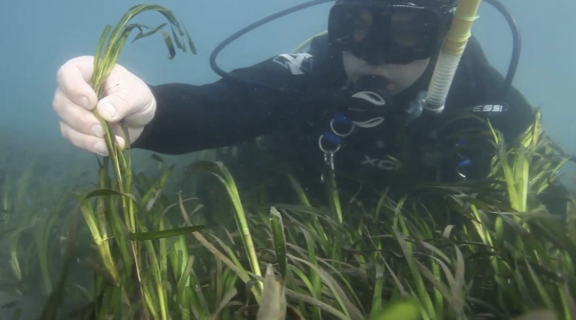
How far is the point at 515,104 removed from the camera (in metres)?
2.90

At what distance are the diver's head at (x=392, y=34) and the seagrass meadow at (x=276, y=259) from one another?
29.8 inches

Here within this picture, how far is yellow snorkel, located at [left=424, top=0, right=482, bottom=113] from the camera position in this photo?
2.16 metres

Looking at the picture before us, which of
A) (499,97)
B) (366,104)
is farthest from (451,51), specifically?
(499,97)

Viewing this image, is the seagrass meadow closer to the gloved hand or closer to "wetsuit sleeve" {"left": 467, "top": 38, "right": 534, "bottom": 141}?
the gloved hand

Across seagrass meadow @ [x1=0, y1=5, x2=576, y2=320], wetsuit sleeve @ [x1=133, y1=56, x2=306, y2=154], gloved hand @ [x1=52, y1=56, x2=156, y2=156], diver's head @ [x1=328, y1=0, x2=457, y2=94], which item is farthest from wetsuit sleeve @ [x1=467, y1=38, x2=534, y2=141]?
gloved hand @ [x1=52, y1=56, x2=156, y2=156]

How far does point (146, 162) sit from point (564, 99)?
43.1ft

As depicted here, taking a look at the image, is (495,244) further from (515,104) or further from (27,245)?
(27,245)

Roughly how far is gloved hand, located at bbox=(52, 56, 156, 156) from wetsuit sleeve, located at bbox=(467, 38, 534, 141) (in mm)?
2373

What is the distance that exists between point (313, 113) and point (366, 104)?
435mm

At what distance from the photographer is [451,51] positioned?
89.0 inches

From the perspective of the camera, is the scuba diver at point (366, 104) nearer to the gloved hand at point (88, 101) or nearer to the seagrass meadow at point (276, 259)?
the seagrass meadow at point (276, 259)

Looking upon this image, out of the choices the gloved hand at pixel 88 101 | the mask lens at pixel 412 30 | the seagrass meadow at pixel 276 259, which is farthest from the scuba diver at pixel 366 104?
the gloved hand at pixel 88 101

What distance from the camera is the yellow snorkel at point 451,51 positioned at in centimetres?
216

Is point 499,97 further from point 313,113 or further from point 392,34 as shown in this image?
point 313,113
